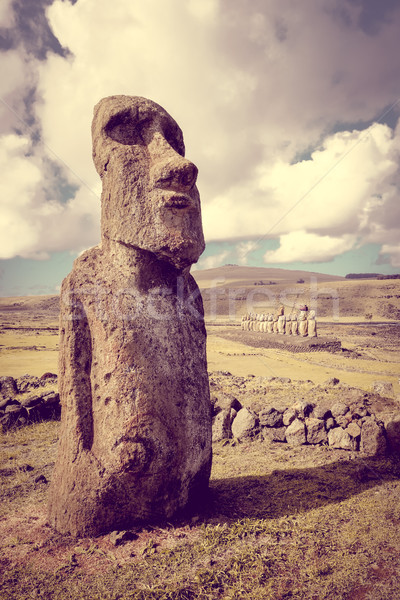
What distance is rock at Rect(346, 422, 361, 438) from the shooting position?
5.87m

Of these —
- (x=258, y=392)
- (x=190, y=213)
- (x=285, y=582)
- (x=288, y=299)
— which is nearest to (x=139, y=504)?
(x=285, y=582)

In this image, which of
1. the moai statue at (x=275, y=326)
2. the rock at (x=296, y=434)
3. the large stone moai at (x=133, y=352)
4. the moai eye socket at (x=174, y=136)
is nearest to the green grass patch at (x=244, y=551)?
the large stone moai at (x=133, y=352)

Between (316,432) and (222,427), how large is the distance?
159 centimetres

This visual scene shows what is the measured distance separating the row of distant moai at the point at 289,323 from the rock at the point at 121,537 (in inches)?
804

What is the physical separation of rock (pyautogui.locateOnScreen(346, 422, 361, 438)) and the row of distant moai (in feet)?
55.7

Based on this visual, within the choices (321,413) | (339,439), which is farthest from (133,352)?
(321,413)

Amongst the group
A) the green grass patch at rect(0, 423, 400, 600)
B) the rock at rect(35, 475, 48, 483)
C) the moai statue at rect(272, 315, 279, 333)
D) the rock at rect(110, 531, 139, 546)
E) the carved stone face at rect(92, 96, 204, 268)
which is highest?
the carved stone face at rect(92, 96, 204, 268)

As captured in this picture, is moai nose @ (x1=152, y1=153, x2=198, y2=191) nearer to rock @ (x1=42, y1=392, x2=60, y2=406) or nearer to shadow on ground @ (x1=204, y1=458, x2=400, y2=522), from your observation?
shadow on ground @ (x1=204, y1=458, x2=400, y2=522)

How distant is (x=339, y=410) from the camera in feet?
21.7

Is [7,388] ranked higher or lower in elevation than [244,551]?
higher

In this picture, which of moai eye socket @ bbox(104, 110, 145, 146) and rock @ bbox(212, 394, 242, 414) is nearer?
moai eye socket @ bbox(104, 110, 145, 146)

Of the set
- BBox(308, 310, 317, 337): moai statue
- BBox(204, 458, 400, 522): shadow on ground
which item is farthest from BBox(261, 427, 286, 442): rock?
BBox(308, 310, 317, 337): moai statue

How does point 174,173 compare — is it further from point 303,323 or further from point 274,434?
point 303,323

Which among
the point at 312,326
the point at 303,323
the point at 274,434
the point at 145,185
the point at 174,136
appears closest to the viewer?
the point at 145,185
